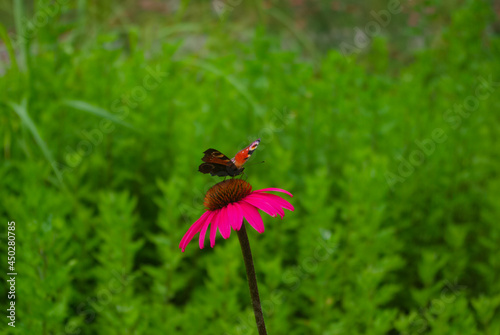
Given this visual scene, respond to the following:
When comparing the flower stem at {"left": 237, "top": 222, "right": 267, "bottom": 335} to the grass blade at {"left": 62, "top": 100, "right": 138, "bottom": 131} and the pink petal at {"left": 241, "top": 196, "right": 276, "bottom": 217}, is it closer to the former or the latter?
the pink petal at {"left": 241, "top": 196, "right": 276, "bottom": 217}

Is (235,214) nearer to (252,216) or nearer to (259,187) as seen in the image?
(252,216)

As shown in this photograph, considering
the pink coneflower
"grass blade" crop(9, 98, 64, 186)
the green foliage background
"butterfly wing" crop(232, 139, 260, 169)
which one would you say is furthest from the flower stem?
"grass blade" crop(9, 98, 64, 186)

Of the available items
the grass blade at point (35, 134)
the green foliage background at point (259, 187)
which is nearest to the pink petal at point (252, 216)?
the green foliage background at point (259, 187)

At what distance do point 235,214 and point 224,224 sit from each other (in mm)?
23

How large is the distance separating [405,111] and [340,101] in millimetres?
483

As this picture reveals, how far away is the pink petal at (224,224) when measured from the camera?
68 centimetres

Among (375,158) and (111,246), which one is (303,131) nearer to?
(375,158)

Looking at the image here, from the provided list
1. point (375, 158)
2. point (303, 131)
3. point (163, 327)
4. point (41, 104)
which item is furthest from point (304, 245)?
point (41, 104)

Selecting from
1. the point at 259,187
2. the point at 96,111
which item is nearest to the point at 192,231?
the point at 259,187

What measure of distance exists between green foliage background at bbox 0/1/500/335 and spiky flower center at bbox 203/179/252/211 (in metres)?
0.56

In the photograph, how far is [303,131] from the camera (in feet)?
7.41

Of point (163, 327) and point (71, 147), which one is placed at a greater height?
point (71, 147)

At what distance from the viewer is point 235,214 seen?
0.73 meters

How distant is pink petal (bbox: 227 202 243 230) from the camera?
0.69 m
